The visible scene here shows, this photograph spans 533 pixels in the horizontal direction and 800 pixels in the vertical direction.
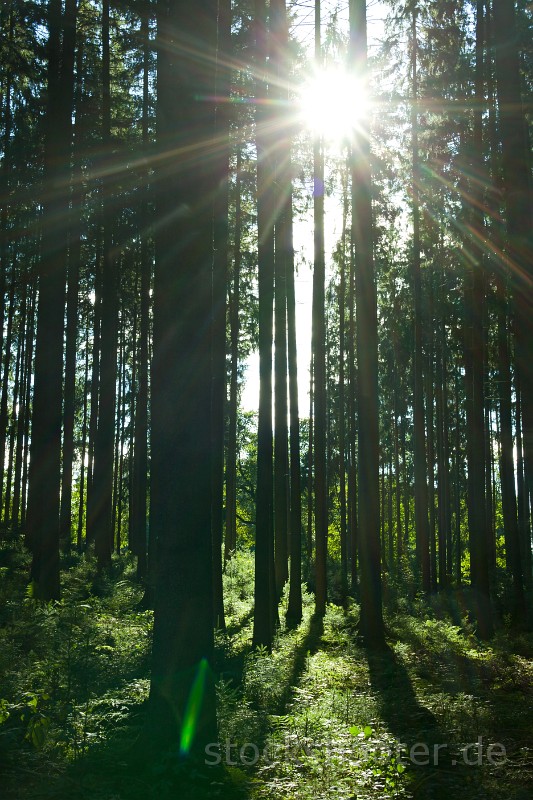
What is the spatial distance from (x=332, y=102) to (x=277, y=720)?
1289cm

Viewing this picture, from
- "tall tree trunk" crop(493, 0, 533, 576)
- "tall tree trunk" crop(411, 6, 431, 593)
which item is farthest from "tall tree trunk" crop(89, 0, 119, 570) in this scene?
"tall tree trunk" crop(493, 0, 533, 576)

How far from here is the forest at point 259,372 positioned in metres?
6.23

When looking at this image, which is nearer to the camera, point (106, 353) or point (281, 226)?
point (281, 226)

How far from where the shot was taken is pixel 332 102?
15508 millimetres

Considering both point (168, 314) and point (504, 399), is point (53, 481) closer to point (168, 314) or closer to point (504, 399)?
point (168, 314)

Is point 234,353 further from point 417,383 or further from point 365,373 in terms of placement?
point 365,373

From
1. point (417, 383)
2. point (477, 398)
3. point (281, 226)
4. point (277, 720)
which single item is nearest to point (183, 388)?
point (277, 720)

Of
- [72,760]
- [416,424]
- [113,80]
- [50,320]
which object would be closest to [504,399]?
[416,424]

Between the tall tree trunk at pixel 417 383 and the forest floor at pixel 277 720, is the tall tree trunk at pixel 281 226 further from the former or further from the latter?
the forest floor at pixel 277 720

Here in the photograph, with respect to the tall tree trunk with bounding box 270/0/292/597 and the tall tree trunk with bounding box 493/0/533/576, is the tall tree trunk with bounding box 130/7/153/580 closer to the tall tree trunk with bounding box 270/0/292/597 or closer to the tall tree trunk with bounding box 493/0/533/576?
the tall tree trunk with bounding box 270/0/292/597

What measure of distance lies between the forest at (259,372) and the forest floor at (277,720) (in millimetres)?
43

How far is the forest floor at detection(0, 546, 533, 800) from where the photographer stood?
5.57 meters

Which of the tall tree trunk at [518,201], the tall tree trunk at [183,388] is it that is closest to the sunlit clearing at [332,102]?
the tall tree trunk at [518,201]

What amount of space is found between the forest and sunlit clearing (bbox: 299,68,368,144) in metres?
0.10
